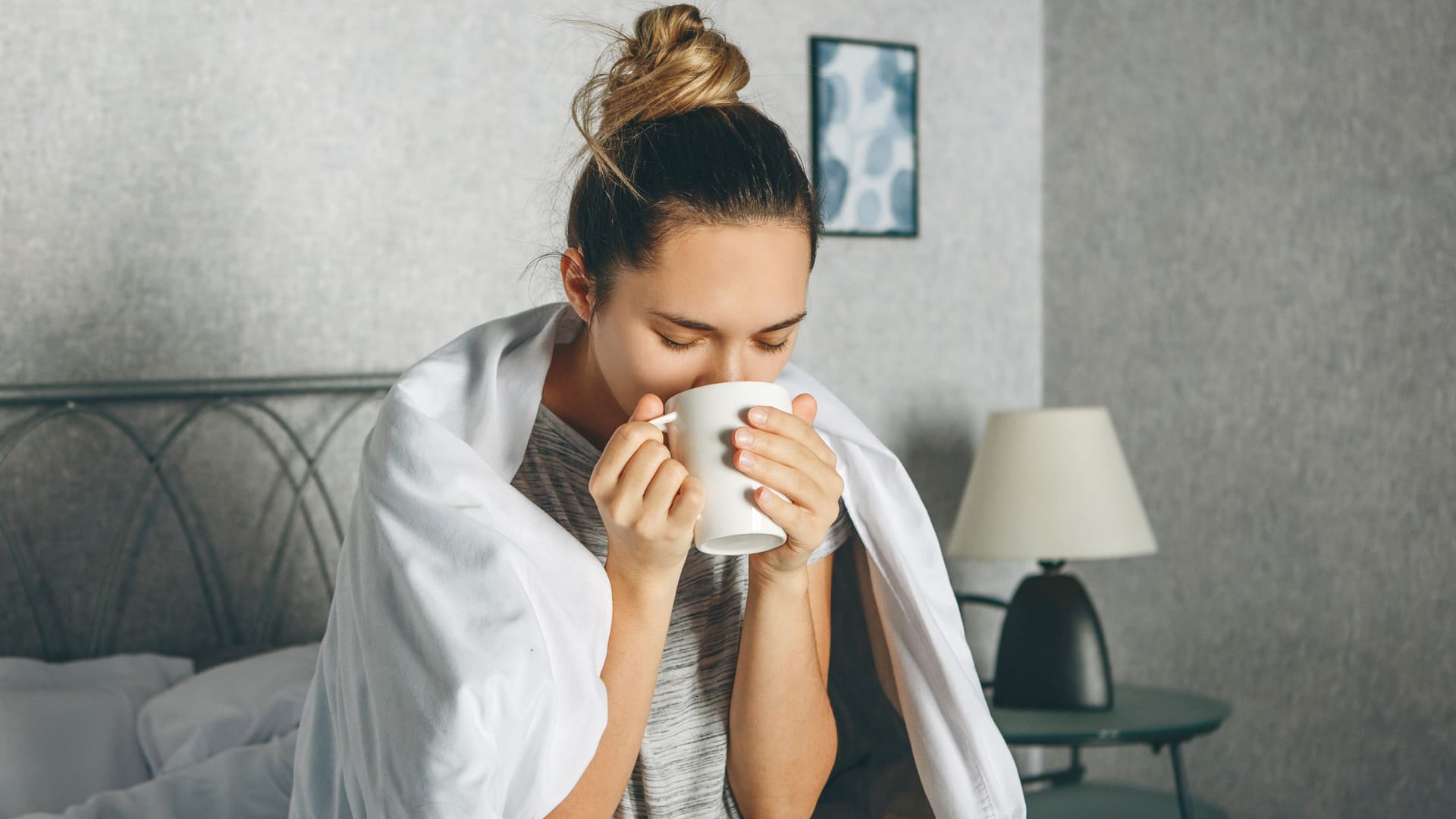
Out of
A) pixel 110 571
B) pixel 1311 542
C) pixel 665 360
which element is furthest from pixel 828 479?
pixel 1311 542

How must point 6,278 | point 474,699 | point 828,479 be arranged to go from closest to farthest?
point 474,699 < point 828,479 < point 6,278

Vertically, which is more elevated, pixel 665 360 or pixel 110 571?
pixel 665 360

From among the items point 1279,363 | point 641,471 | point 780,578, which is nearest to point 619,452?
point 641,471

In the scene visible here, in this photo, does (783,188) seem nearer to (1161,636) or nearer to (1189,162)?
(1189,162)

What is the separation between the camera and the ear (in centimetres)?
109

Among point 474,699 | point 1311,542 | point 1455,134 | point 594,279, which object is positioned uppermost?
point 1455,134

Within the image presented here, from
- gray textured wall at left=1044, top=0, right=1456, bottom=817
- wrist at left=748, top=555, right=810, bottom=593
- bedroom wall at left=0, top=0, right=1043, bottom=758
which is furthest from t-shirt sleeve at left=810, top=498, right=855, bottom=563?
gray textured wall at left=1044, top=0, right=1456, bottom=817

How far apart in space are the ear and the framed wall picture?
1.27 meters

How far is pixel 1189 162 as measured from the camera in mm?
2264

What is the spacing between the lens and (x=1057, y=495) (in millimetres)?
2070

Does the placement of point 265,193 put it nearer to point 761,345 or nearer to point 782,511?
point 761,345

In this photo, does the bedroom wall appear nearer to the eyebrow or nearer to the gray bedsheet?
the gray bedsheet

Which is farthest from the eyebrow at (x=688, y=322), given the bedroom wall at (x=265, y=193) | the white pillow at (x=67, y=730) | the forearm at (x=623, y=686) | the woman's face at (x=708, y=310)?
the white pillow at (x=67, y=730)

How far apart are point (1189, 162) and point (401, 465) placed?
1.81m
